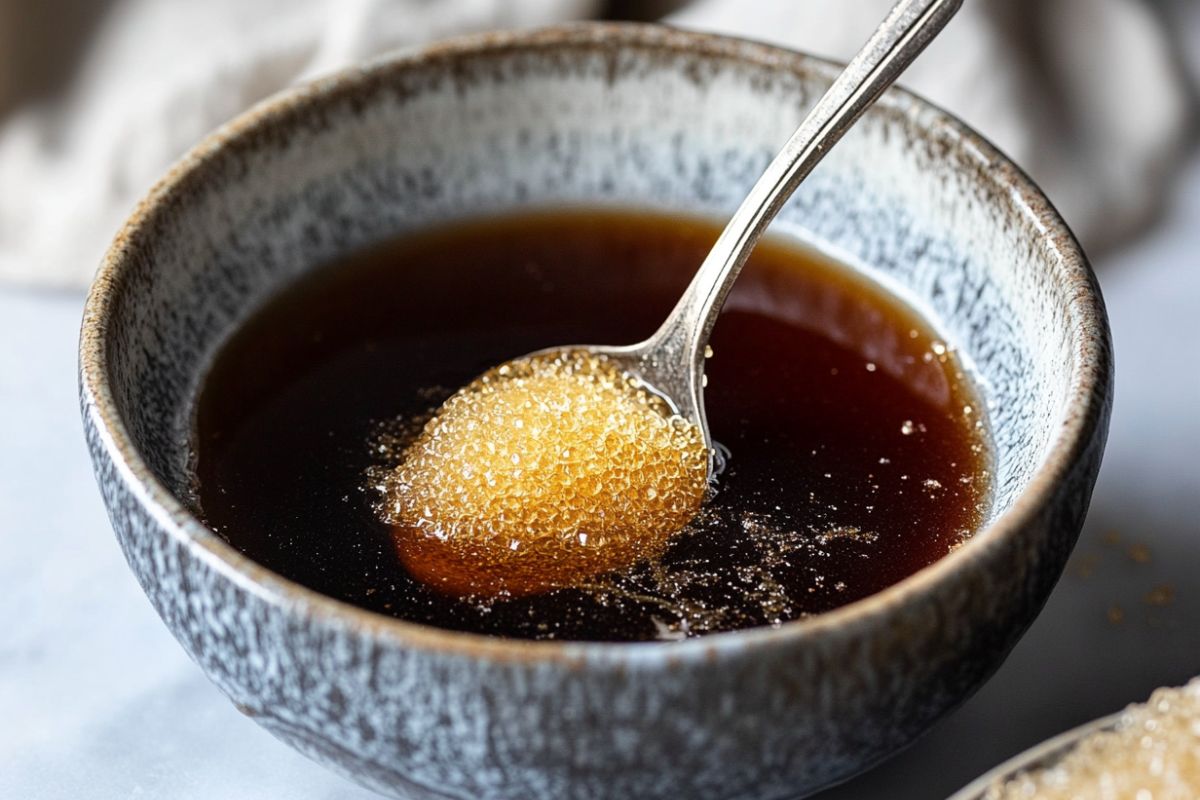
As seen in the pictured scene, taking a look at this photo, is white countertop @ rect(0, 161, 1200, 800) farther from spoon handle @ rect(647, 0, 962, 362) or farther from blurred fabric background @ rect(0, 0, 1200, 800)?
spoon handle @ rect(647, 0, 962, 362)

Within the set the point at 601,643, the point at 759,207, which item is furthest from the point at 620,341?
the point at 601,643

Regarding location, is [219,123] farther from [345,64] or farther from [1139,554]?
[1139,554]

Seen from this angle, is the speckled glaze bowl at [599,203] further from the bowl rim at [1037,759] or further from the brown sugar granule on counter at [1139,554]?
the brown sugar granule on counter at [1139,554]

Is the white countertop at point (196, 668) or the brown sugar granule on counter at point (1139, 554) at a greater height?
the brown sugar granule on counter at point (1139, 554)

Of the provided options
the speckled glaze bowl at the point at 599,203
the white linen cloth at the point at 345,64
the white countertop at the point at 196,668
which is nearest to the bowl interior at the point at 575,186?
the speckled glaze bowl at the point at 599,203

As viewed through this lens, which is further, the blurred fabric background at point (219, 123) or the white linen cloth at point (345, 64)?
the white linen cloth at point (345, 64)

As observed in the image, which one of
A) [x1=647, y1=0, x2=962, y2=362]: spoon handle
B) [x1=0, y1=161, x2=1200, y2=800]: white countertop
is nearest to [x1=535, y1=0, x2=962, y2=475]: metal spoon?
[x1=647, y1=0, x2=962, y2=362]: spoon handle

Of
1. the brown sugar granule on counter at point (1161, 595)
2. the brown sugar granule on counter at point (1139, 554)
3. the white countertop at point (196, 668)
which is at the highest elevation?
the brown sugar granule on counter at point (1139, 554)
